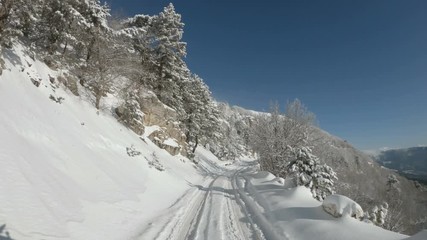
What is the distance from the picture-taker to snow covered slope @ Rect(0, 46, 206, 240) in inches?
332

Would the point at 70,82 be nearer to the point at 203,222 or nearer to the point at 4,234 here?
the point at 203,222

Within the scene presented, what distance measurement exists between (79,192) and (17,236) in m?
4.18

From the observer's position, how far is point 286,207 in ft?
48.7

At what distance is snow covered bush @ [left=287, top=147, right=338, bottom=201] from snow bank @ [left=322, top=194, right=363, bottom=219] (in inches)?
287

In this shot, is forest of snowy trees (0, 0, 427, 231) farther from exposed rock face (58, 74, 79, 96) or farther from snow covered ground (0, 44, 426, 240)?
snow covered ground (0, 44, 426, 240)

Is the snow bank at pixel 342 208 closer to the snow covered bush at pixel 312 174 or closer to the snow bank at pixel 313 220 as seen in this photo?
the snow bank at pixel 313 220

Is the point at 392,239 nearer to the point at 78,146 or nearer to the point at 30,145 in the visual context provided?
the point at 30,145

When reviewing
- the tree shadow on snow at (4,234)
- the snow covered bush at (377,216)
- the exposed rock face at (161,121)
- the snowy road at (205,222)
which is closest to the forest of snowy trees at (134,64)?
the snow covered bush at (377,216)

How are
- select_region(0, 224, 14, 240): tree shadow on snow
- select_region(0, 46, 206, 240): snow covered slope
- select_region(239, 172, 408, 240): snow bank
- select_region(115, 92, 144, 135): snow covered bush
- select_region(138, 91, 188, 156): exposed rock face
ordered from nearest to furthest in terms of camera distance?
1. select_region(0, 224, 14, 240): tree shadow on snow
2. select_region(0, 46, 206, 240): snow covered slope
3. select_region(239, 172, 408, 240): snow bank
4. select_region(115, 92, 144, 135): snow covered bush
5. select_region(138, 91, 188, 156): exposed rock face

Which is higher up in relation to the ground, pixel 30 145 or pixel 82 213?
pixel 30 145

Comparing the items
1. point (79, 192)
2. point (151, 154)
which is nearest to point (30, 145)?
point (79, 192)

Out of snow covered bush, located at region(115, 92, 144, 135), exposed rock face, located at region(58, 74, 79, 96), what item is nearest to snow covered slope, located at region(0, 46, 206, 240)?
exposed rock face, located at region(58, 74, 79, 96)

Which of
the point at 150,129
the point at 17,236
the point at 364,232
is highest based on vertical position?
the point at 150,129

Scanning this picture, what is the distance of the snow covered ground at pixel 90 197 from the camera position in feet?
28.7
